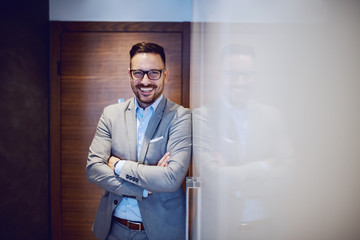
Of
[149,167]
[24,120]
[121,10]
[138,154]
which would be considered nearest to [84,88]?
[24,120]

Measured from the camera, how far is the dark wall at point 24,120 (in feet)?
4.30

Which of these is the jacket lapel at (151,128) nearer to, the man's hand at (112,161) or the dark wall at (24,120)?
the man's hand at (112,161)

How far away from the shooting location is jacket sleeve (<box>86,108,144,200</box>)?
100 centimetres

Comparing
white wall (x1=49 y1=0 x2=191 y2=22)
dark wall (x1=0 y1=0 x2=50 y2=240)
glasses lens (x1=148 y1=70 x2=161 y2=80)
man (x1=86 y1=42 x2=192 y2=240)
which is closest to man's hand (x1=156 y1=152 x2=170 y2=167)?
man (x1=86 y1=42 x2=192 y2=240)

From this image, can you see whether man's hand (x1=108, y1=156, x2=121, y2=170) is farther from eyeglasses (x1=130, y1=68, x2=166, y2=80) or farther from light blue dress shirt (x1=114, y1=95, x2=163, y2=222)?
eyeglasses (x1=130, y1=68, x2=166, y2=80)

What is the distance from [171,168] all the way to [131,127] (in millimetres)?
334

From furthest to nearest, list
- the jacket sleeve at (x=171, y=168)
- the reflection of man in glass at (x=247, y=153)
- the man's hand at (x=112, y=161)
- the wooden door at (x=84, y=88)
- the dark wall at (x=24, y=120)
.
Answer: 1. the wooden door at (x=84, y=88)
2. the dark wall at (x=24, y=120)
3. the man's hand at (x=112, y=161)
4. the jacket sleeve at (x=171, y=168)
5. the reflection of man in glass at (x=247, y=153)

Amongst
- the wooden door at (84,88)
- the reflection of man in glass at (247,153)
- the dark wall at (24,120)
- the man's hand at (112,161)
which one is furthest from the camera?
the wooden door at (84,88)

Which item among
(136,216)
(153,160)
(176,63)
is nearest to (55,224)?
(136,216)

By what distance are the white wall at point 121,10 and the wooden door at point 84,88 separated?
0.07 m

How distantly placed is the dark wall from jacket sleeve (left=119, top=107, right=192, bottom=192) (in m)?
0.94

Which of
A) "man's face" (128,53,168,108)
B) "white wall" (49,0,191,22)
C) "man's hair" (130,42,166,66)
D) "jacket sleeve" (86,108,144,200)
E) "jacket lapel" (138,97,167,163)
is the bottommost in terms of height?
"jacket sleeve" (86,108,144,200)

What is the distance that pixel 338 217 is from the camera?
12 cm

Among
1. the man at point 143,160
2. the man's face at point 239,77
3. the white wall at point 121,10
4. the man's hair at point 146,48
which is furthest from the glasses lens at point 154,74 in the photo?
the man's face at point 239,77
